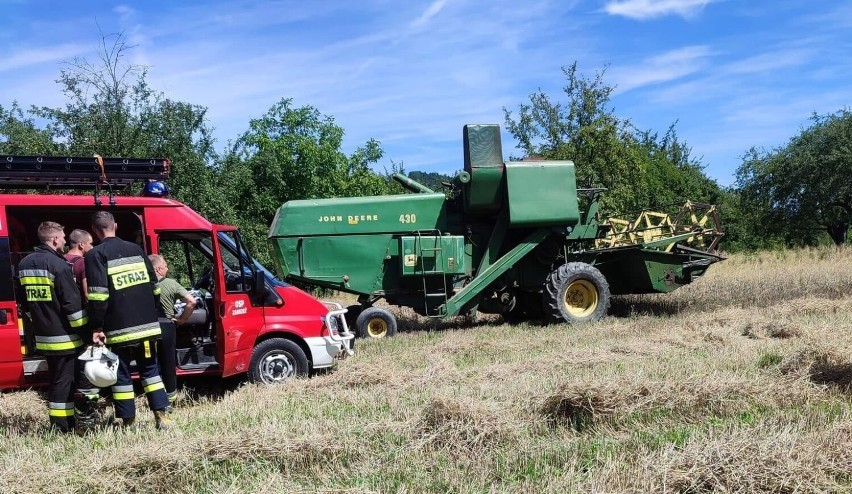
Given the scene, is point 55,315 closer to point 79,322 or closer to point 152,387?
point 79,322

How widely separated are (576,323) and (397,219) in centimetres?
320

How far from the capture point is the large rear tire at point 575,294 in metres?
10.4

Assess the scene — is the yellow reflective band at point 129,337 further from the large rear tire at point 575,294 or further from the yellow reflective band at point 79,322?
the large rear tire at point 575,294

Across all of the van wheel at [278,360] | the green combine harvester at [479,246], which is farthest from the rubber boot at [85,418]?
the green combine harvester at [479,246]

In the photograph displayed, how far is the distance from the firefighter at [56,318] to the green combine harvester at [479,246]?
15.5ft

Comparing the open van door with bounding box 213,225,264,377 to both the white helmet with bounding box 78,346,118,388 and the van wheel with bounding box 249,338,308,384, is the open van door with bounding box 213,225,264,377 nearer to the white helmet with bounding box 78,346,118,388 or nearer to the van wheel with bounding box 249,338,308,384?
the van wheel with bounding box 249,338,308,384

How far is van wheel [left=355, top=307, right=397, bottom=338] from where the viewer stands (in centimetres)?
977

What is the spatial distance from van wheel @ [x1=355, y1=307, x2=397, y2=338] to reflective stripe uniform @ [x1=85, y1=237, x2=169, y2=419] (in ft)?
15.5

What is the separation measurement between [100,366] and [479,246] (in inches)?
270

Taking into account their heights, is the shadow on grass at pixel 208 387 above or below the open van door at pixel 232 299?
below

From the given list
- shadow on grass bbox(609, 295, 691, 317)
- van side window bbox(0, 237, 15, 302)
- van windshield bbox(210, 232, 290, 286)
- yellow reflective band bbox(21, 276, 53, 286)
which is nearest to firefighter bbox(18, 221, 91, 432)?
yellow reflective band bbox(21, 276, 53, 286)

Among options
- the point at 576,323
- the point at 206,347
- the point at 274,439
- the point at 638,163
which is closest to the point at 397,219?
the point at 576,323

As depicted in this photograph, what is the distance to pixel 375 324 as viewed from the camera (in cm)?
990

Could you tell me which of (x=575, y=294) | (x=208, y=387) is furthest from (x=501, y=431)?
(x=575, y=294)
